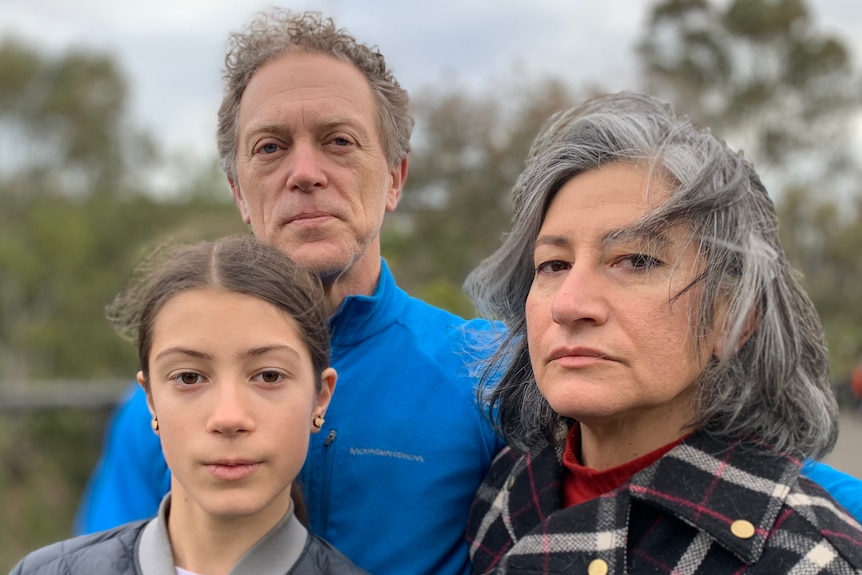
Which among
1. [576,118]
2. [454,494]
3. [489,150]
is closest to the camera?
[576,118]

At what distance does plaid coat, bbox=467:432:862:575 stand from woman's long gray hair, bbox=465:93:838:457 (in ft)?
0.34

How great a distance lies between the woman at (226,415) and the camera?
1.83 meters

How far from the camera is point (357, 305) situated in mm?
2391

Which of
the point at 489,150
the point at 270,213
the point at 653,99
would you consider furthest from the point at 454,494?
the point at 489,150

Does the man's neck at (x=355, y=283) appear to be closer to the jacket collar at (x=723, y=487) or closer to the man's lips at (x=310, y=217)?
the man's lips at (x=310, y=217)

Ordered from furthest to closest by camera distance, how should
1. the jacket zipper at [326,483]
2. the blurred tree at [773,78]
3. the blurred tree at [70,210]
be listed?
the blurred tree at [773,78]
the blurred tree at [70,210]
the jacket zipper at [326,483]

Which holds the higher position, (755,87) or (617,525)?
(755,87)

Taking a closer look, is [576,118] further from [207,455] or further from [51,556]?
[51,556]

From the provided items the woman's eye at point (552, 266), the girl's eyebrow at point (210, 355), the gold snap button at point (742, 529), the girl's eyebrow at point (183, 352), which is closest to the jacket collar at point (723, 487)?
the gold snap button at point (742, 529)

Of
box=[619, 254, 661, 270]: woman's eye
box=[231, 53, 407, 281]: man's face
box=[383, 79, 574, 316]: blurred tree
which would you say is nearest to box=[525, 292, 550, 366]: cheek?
box=[619, 254, 661, 270]: woman's eye

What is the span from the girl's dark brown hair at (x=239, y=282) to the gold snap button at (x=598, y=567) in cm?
71

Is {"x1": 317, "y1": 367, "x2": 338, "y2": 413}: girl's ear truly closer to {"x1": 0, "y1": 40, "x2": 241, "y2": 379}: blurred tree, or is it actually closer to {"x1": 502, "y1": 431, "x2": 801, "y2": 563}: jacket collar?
{"x1": 502, "y1": 431, "x2": 801, "y2": 563}: jacket collar

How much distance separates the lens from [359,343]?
241cm

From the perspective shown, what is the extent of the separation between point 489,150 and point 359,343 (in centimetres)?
610
